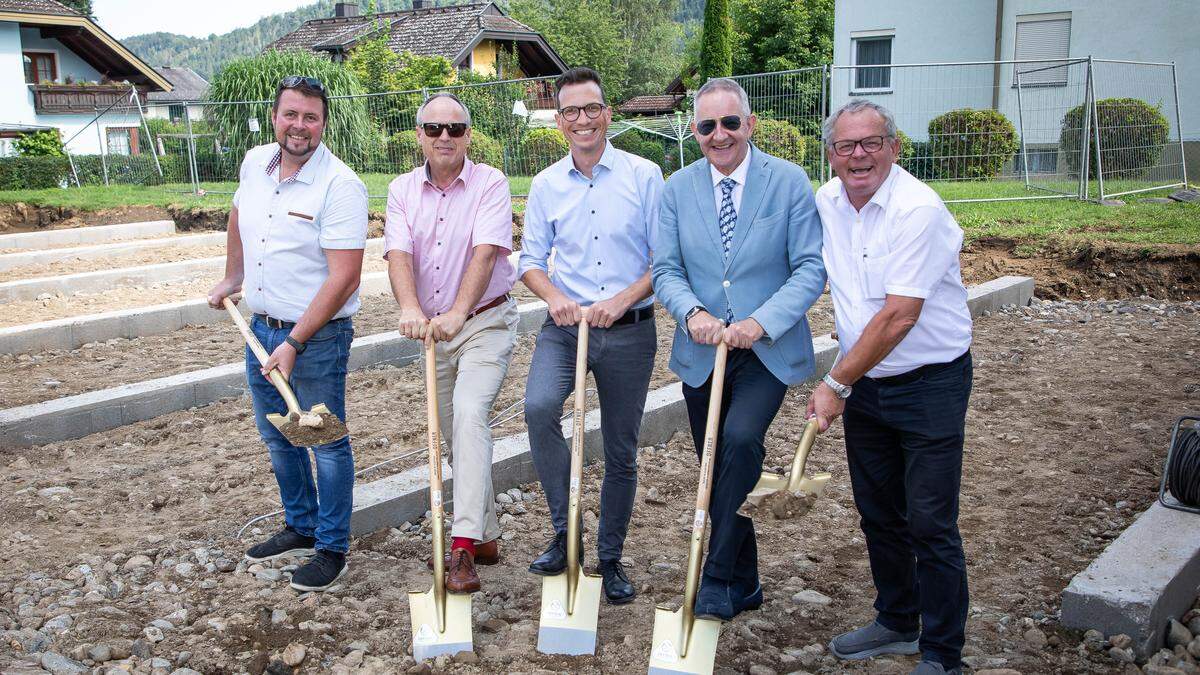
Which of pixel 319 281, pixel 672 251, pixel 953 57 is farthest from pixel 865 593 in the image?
pixel 953 57

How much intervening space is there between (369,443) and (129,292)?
6.17 metres

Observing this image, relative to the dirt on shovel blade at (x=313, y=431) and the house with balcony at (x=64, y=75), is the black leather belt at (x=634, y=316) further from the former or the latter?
the house with balcony at (x=64, y=75)

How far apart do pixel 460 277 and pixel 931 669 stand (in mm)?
2360

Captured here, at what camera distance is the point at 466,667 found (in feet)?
11.8

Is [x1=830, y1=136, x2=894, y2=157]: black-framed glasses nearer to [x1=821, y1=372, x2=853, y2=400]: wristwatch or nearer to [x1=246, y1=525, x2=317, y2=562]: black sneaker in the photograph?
[x1=821, y1=372, x2=853, y2=400]: wristwatch

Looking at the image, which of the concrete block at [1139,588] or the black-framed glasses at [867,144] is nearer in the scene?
the black-framed glasses at [867,144]

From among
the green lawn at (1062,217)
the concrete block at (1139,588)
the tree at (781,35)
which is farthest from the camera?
the tree at (781,35)

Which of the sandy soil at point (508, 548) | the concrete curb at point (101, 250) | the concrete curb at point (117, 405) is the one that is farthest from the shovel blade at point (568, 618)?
the concrete curb at point (101, 250)

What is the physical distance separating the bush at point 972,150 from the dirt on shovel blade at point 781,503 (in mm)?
11945

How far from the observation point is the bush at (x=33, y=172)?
2505 centimetres

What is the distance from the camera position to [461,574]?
3.87 metres

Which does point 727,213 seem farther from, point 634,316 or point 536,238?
point 536,238

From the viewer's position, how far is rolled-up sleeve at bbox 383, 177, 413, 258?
4.29 metres

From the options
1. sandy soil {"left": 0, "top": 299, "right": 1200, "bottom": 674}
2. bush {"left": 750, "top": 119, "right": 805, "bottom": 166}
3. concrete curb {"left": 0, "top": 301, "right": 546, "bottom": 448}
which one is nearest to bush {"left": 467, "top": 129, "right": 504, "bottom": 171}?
bush {"left": 750, "top": 119, "right": 805, "bottom": 166}
